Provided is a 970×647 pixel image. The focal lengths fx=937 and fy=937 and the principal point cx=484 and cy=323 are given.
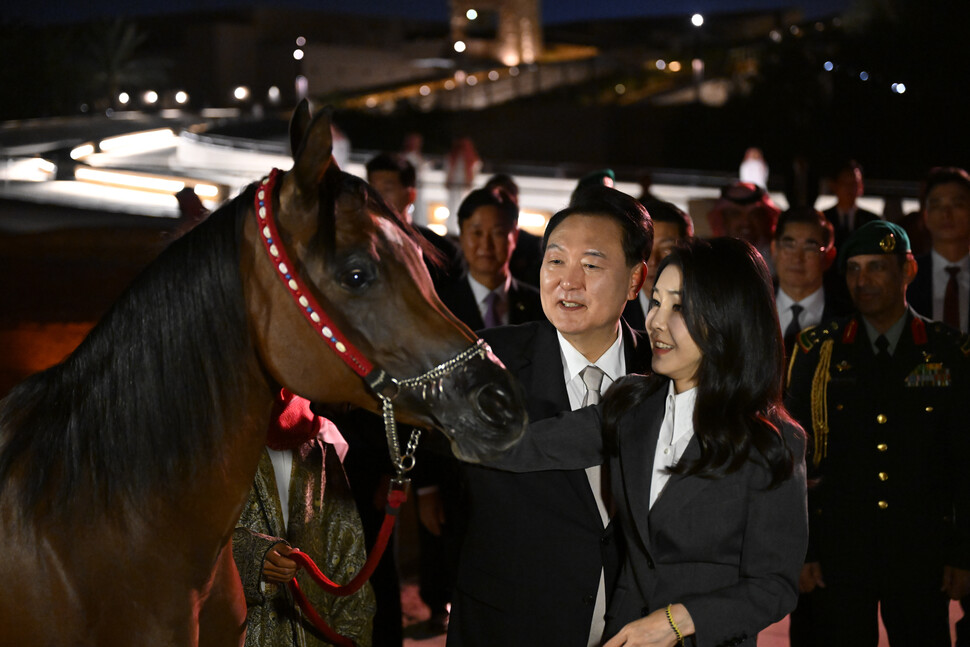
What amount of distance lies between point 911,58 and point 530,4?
46289mm

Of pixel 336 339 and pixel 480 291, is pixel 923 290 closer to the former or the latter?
pixel 480 291

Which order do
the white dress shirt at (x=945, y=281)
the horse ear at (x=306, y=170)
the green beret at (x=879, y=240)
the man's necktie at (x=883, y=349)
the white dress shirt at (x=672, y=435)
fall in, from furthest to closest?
the white dress shirt at (x=945, y=281)
the green beret at (x=879, y=240)
the man's necktie at (x=883, y=349)
the white dress shirt at (x=672, y=435)
the horse ear at (x=306, y=170)

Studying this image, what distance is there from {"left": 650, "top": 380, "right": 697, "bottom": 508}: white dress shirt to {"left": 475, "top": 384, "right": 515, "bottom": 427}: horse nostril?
46 centimetres

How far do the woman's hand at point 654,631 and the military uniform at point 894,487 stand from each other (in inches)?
67.8

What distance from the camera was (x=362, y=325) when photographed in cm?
208

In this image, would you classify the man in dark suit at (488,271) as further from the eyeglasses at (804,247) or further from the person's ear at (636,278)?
the person's ear at (636,278)

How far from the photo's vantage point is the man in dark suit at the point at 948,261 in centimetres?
521

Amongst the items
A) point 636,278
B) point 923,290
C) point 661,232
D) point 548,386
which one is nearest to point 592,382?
point 548,386

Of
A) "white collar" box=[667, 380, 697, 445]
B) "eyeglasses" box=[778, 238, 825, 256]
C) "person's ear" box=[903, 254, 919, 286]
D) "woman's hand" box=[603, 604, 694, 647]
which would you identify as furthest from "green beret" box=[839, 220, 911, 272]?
"woman's hand" box=[603, 604, 694, 647]

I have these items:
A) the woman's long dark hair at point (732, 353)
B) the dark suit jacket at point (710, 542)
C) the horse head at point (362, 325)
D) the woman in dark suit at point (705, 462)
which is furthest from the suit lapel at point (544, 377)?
the horse head at point (362, 325)

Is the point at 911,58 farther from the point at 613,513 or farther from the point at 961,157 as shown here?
the point at 613,513

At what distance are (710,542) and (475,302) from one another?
3.02m

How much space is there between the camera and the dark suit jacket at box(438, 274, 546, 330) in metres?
4.90

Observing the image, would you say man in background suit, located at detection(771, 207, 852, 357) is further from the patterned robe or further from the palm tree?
the palm tree
